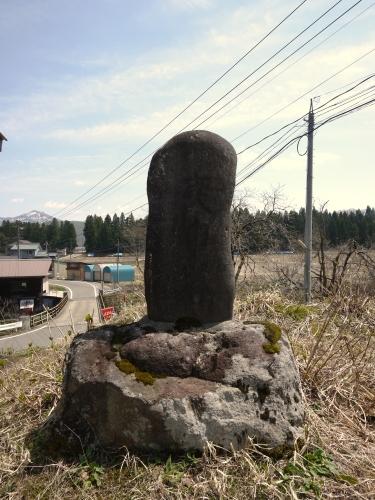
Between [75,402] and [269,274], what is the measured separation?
10726 mm

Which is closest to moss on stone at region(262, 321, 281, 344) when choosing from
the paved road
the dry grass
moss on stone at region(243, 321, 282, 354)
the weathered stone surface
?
moss on stone at region(243, 321, 282, 354)

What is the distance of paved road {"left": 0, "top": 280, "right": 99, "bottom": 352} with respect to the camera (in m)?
12.8

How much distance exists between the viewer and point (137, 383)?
331 centimetres

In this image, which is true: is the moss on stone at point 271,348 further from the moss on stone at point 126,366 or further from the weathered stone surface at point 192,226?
the moss on stone at point 126,366

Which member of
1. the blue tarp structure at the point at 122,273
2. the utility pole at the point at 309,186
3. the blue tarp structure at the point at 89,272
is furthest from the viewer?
the blue tarp structure at the point at 89,272

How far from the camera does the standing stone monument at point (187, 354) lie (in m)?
3.17

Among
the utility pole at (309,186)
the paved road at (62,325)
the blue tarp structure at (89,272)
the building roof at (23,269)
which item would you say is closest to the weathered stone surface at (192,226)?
the paved road at (62,325)

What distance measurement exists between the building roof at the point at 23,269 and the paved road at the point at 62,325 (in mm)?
3130

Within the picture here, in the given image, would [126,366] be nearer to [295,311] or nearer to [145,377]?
[145,377]

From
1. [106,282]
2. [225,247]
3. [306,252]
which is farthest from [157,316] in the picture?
[106,282]

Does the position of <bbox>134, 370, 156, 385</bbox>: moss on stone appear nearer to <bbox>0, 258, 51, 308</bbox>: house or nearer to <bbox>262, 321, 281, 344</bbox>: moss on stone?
<bbox>262, 321, 281, 344</bbox>: moss on stone

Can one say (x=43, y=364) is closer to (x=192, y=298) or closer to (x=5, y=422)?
(x=5, y=422)

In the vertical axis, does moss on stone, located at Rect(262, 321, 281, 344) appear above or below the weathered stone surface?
below

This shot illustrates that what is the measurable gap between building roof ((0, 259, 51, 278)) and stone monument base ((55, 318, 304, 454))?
82.2ft
